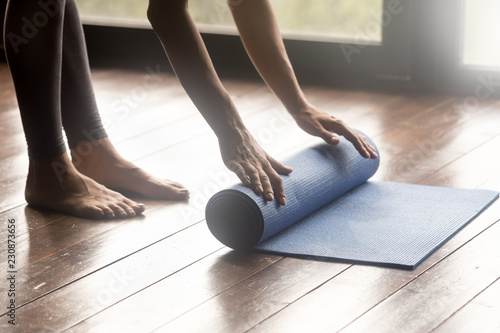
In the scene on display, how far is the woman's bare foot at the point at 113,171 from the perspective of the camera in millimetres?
2174

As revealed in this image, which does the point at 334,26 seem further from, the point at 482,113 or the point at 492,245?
the point at 492,245

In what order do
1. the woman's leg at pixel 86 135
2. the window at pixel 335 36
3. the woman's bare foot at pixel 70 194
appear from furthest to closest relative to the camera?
the window at pixel 335 36, the woman's leg at pixel 86 135, the woman's bare foot at pixel 70 194

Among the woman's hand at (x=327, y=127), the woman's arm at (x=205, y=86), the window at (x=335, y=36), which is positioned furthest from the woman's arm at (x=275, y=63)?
the window at (x=335, y=36)

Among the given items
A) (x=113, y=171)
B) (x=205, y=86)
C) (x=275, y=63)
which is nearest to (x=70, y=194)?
(x=113, y=171)

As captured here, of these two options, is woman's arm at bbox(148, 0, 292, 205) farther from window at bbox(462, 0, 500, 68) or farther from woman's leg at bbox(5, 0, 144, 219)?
window at bbox(462, 0, 500, 68)

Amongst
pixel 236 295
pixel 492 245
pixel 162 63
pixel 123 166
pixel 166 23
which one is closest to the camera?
pixel 236 295

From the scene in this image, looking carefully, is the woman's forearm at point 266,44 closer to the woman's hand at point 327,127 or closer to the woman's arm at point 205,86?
the woman's hand at point 327,127

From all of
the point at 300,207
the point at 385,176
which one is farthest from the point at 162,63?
the point at 300,207

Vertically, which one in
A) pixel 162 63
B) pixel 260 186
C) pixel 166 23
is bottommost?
pixel 162 63

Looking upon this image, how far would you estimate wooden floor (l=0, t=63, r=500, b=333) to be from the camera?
1.46m

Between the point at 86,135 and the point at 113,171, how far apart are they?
0.12 m

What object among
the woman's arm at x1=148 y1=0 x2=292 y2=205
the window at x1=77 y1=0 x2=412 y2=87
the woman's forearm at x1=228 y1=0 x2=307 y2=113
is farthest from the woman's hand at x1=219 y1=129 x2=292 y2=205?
the window at x1=77 y1=0 x2=412 y2=87

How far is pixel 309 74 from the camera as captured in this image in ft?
11.3

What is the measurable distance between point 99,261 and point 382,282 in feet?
1.96
